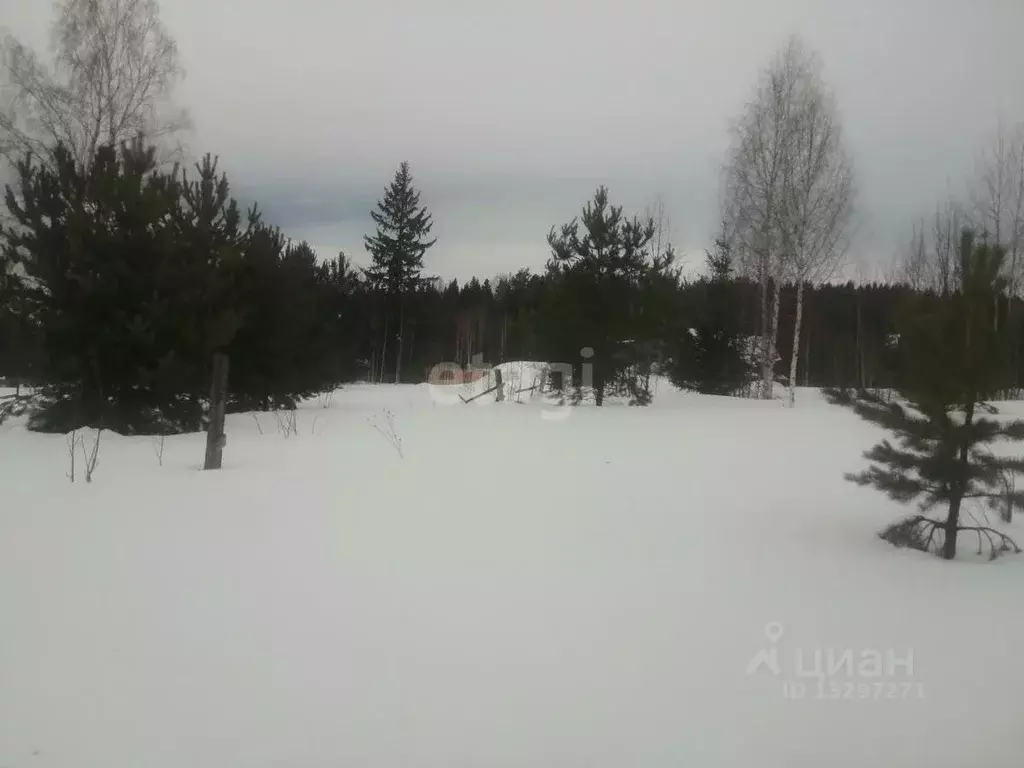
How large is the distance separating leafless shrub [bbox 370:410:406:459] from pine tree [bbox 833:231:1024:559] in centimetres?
531

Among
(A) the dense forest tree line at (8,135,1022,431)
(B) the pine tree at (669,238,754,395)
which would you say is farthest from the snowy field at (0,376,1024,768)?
(B) the pine tree at (669,238,754,395)

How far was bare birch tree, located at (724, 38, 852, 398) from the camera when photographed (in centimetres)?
1536

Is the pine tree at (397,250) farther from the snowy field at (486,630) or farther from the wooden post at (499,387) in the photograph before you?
the snowy field at (486,630)

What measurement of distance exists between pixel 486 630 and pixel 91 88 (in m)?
12.6

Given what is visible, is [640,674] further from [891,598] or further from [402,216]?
[402,216]

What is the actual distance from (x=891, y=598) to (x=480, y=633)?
7.09ft

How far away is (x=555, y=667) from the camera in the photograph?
2.72 m

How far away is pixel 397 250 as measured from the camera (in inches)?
976

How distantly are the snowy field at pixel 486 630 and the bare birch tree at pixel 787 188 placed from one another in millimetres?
11061

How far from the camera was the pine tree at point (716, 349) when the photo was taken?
17.5m

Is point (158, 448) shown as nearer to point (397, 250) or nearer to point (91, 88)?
point (91, 88)

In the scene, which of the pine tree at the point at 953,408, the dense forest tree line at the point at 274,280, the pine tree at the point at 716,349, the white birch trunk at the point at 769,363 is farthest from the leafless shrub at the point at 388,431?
the white birch trunk at the point at 769,363

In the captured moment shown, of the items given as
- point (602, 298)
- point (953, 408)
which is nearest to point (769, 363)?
point (602, 298)

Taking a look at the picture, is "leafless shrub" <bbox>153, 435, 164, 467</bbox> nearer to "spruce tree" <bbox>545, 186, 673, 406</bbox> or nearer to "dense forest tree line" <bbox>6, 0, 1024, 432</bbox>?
"dense forest tree line" <bbox>6, 0, 1024, 432</bbox>
